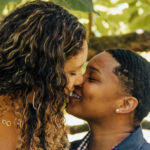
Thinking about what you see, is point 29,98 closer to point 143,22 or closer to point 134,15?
point 143,22

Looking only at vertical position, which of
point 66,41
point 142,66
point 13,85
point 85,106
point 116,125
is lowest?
point 116,125

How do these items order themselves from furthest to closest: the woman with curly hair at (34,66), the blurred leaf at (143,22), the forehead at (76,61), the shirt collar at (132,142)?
1. the blurred leaf at (143,22)
2. the shirt collar at (132,142)
3. the forehead at (76,61)
4. the woman with curly hair at (34,66)

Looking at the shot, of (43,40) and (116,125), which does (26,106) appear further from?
(116,125)

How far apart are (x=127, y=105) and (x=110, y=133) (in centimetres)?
23

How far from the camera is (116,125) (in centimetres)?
218

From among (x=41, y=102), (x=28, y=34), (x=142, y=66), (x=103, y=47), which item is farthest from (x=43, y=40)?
(x=103, y=47)

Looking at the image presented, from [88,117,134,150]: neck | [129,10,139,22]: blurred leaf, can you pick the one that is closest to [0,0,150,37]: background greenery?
[129,10,139,22]: blurred leaf

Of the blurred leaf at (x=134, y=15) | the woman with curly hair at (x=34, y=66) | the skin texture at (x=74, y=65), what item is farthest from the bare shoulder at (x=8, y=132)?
the blurred leaf at (x=134, y=15)

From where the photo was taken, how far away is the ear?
2.12 m

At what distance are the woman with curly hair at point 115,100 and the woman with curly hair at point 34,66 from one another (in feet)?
1.13

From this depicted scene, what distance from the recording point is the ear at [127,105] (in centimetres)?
212

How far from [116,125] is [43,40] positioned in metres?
0.87

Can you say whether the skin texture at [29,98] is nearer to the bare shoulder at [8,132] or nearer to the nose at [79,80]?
the bare shoulder at [8,132]

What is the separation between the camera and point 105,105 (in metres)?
2.14
